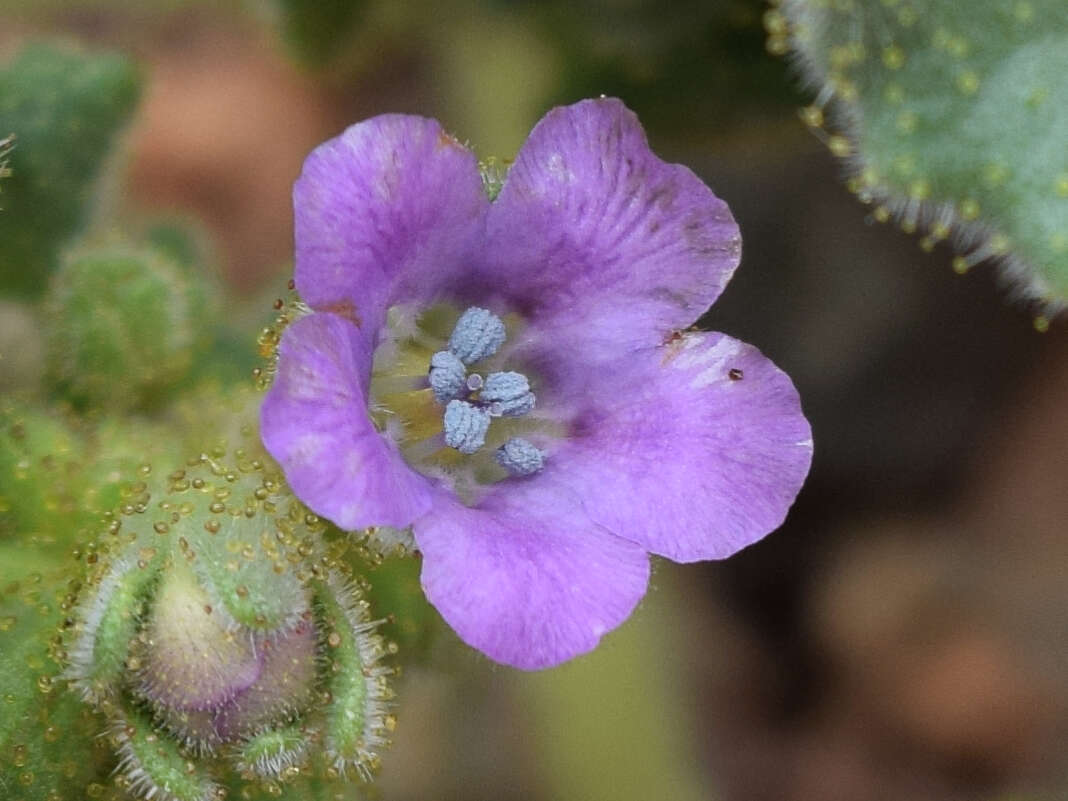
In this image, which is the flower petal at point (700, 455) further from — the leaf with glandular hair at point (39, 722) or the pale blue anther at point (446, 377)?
the leaf with glandular hair at point (39, 722)

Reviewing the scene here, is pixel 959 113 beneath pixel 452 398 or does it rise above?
above

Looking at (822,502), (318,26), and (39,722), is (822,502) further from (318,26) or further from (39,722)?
(39,722)

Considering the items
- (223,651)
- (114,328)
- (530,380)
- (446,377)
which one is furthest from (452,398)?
(114,328)

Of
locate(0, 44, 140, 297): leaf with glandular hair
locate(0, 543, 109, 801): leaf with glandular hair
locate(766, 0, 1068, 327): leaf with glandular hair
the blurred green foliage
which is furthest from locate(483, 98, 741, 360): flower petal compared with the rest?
the blurred green foliage

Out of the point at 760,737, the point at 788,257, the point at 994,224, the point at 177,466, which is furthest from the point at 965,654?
the point at 177,466

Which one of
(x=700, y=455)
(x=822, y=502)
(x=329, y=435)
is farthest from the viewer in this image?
(x=822, y=502)

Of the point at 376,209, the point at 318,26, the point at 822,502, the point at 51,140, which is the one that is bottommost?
the point at 822,502

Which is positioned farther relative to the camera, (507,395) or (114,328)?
(114,328)

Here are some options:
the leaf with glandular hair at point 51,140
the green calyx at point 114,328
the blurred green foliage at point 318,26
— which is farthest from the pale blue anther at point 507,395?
the blurred green foliage at point 318,26
